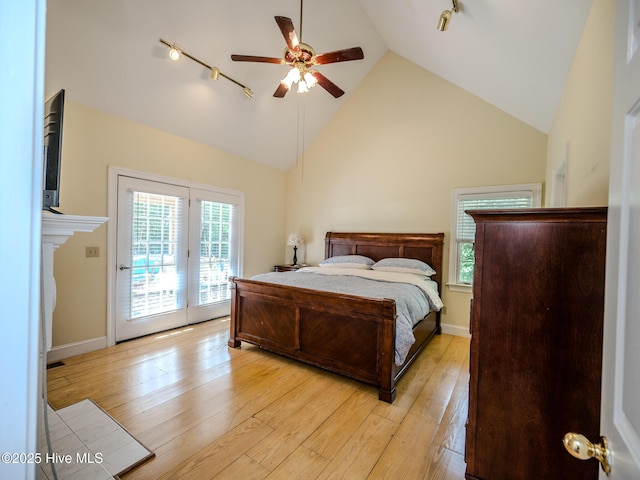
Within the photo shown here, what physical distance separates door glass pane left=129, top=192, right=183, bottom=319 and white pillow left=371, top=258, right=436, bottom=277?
276cm

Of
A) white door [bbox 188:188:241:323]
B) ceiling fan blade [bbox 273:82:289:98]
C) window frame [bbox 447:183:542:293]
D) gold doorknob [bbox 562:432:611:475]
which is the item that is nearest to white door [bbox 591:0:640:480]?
gold doorknob [bbox 562:432:611:475]

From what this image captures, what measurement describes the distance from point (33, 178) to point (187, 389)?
2407mm

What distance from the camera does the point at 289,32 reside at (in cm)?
217

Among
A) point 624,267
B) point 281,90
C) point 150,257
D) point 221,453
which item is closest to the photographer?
point 624,267

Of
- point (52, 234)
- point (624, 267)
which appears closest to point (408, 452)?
point (624, 267)

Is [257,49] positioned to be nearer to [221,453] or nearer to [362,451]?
[221,453]

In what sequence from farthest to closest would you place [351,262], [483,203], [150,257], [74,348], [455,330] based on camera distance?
[351,262] < [455,330] < [483,203] < [150,257] < [74,348]

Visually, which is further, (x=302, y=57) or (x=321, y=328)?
(x=321, y=328)

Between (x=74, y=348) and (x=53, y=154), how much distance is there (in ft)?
8.38

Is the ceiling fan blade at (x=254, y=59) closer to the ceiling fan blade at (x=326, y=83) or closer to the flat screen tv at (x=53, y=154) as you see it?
the ceiling fan blade at (x=326, y=83)

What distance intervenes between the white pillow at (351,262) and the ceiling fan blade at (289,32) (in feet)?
8.88

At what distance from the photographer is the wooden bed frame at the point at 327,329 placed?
224 cm

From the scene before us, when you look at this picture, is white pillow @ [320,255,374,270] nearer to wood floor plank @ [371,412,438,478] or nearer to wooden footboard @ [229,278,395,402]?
wooden footboard @ [229,278,395,402]

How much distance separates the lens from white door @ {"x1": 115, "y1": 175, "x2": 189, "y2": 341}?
3.22 meters
